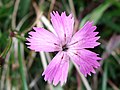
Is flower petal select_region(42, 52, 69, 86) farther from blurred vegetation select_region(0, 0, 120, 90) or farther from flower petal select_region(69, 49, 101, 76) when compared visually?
blurred vegetation select_region(0, 0, 120, 90)

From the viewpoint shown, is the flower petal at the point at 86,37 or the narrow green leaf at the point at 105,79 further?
the narrow green leaf at the point at 105,79

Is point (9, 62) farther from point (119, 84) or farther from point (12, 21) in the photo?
point (119, 84)

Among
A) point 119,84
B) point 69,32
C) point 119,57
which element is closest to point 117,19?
point 119,57

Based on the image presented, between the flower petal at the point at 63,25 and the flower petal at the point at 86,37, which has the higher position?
the flower petal at the point at 63,25

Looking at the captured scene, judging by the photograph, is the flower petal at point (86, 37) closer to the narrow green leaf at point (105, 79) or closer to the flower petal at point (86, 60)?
the flower petal at point (86, 60)

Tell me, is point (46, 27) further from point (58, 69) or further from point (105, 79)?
point (58, 69)

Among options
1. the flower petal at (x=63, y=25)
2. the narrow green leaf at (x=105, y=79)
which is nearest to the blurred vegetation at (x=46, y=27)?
the narrow green leaf at (x=105, y=79)

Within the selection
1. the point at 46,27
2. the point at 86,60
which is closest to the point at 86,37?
the point at 86,60

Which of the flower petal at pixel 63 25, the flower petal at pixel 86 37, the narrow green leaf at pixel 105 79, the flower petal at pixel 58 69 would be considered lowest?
the narrow green leaf at pixel 105 79
